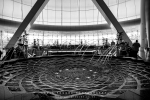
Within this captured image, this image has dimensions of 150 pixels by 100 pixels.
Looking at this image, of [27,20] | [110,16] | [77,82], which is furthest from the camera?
[110,16]

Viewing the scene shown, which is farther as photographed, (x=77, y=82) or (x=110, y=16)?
(x=110, y=16)

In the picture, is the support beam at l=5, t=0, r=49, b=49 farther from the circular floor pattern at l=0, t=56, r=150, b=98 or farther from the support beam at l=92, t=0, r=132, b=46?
the circular floor pattern at l=0, t=56, r=150, b=98

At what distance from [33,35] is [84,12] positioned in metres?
14.0

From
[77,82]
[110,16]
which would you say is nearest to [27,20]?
[110,16]

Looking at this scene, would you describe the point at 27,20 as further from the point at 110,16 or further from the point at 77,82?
the point at 77,82

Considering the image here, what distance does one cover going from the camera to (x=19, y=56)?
10781 mm

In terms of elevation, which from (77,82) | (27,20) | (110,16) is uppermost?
(110,16)

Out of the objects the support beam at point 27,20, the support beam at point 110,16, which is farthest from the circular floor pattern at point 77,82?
the support beam at point 110,16

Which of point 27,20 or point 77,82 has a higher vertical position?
point 27,20

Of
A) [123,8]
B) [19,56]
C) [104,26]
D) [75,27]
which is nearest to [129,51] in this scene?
[19,56]

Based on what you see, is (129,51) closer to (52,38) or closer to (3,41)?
(52,38)

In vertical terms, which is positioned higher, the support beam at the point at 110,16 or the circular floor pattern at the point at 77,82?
the support beam at the point at 110,16

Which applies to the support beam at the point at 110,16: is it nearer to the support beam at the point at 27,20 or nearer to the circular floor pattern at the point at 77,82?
the support beam at the point at 27,20

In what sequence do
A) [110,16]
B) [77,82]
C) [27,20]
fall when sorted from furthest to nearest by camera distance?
[110,16]
[27,20]
[77,82]
